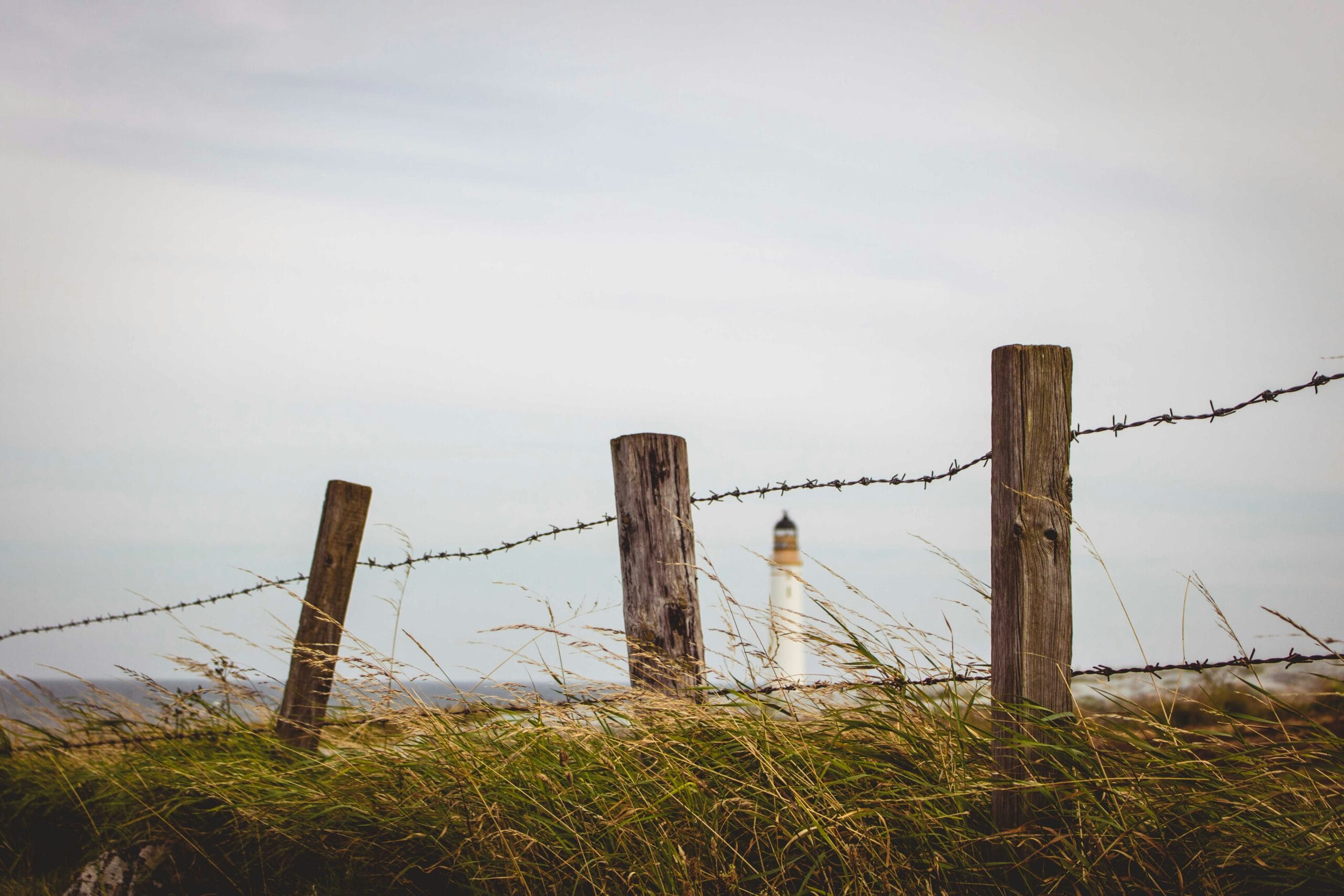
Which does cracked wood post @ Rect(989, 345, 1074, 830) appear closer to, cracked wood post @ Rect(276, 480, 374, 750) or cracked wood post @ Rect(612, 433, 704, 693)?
cracked wood post @ Rect(612, 433, 704, 693)

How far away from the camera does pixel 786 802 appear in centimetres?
216

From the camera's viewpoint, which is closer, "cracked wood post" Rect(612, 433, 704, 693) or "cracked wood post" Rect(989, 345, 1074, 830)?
"cracked wood post" Rect(989, 345, 1074, 830)

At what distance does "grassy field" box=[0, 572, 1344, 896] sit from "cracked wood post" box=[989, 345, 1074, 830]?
0.24ft

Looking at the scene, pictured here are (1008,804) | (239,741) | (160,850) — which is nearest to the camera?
(1008,804)

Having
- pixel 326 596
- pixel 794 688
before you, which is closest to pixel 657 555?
pixel 794 688

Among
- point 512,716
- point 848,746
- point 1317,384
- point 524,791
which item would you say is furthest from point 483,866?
point 1317,384

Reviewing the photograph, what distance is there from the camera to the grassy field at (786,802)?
2033mm

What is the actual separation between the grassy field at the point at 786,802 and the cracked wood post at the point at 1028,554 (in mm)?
73

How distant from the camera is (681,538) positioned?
319cm

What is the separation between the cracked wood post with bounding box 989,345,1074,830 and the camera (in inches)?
88.6

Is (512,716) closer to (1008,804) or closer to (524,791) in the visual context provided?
(524,791)

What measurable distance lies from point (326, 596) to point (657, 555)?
185cm

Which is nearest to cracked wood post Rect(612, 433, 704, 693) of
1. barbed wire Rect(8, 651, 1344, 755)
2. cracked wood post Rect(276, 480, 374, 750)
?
barbed wire Rect(8, 651, 1344, 755)

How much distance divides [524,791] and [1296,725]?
1910 mm
